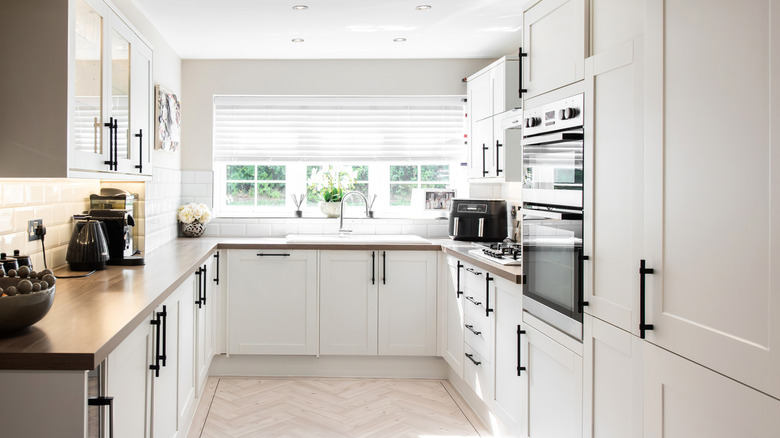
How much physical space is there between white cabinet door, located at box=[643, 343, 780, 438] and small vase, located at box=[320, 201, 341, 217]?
3.22 meters

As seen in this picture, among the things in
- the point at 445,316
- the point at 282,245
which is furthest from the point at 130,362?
the point at 445,316

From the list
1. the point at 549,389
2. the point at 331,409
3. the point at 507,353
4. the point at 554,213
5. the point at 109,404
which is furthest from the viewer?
the point at 331,409

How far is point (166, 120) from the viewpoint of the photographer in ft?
12.8

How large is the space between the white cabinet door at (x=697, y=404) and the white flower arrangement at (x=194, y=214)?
3.51 metres

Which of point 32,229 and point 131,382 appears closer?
point 131,382

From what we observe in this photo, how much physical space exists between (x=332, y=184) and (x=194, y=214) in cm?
112

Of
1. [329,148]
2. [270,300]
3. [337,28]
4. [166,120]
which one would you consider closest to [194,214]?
[166,120]

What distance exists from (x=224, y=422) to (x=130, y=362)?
162cm

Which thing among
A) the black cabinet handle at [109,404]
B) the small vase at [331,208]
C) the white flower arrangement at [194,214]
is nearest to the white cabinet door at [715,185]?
the black cabinet handle at [109,404]

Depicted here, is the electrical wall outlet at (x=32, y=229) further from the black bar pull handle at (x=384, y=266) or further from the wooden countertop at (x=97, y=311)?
the black bar pull handle at (x=384, y=266)

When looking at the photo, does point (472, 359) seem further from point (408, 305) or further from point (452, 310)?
point (408, 305)

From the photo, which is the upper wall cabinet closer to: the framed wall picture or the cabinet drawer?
the framed wall picture

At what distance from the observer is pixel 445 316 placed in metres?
3.87

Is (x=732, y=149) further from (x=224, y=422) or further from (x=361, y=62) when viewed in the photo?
(x=361, y=62)
